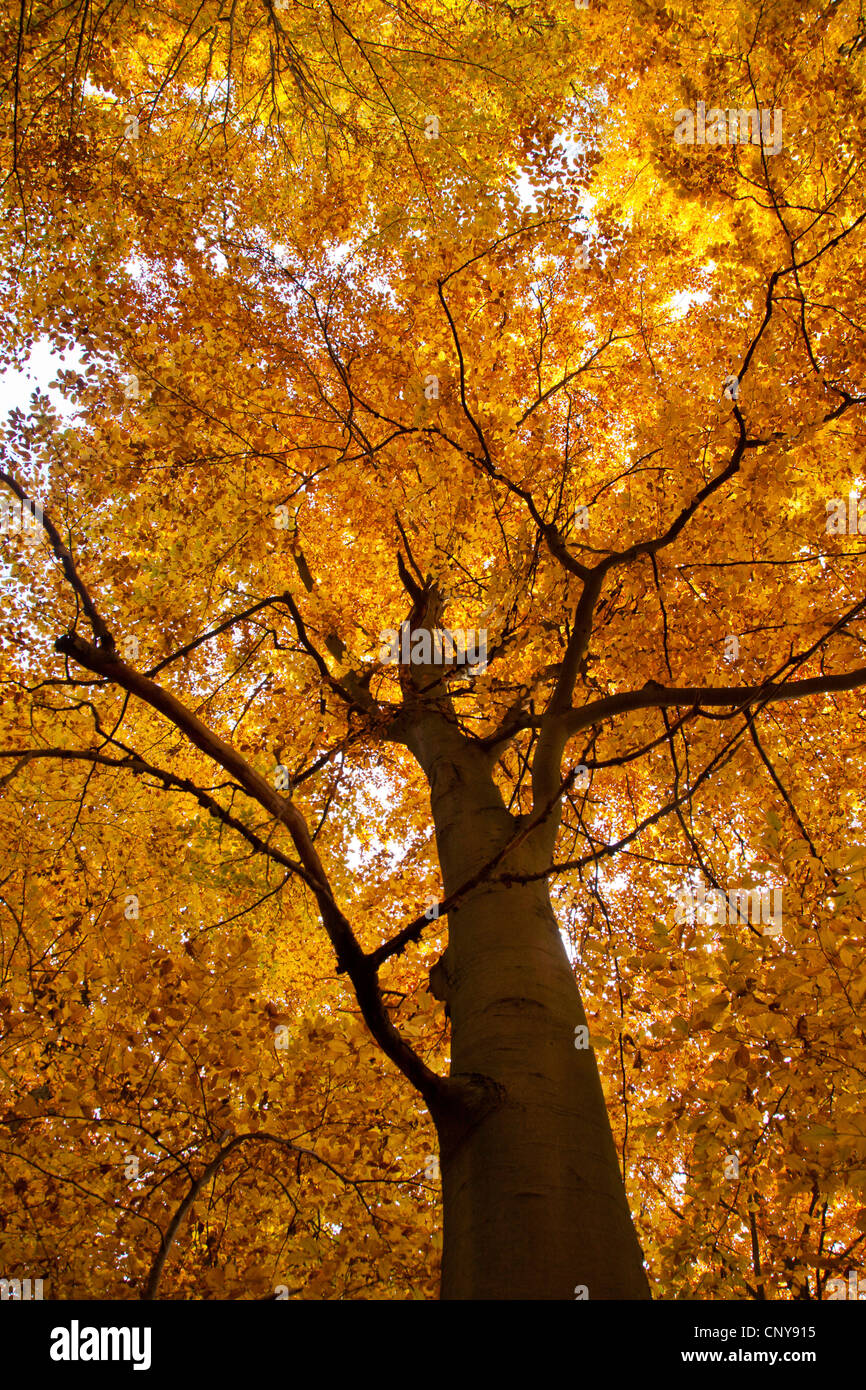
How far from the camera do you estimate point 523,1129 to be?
80.7 inches

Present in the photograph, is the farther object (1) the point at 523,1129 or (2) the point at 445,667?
(2) the point at 445,667

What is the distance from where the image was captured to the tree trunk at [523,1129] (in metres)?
1.75

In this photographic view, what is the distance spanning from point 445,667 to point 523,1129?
3.66 m

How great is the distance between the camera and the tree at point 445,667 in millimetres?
2604

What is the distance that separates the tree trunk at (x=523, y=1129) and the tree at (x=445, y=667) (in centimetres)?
1

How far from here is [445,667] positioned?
5418mm

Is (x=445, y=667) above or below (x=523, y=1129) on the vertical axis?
above

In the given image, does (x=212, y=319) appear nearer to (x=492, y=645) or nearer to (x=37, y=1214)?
(x=492, y=645)

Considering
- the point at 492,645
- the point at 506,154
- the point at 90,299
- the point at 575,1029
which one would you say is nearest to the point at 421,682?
the point at 492,645

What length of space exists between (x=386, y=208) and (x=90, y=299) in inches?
107

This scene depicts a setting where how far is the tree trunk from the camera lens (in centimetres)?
175

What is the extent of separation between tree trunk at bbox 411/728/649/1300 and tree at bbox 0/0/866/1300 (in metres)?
0.01

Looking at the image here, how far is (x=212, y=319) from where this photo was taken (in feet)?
22.4

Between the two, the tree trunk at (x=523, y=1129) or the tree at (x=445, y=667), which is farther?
the tree at (x=445, y=667)
